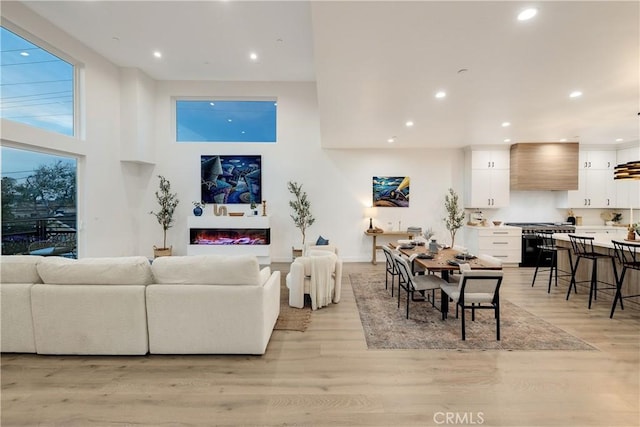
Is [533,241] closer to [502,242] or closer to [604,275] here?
[502,242]

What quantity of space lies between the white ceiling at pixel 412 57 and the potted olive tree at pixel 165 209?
2.67m

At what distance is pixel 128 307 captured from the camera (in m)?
2.67

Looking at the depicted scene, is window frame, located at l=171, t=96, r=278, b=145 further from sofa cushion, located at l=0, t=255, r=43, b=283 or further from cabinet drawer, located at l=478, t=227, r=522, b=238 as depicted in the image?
cabinet drawer, located at l=478, t=227, r=522, b=238

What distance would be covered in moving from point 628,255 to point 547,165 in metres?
3.15

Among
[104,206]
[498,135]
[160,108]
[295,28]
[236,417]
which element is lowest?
[236,417]

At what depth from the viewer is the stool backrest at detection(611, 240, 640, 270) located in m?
3.66

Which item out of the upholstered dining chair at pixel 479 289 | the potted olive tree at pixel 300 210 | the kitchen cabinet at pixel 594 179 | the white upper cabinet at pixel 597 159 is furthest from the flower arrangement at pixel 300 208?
the white upper cabinet at pixel 597 159

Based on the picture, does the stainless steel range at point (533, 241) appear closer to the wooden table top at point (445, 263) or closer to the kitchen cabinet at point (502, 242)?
the kitchen cabinet at point (502, 242)

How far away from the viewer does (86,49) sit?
5621mm

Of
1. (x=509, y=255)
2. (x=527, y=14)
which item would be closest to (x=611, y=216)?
(x=509, y=255)

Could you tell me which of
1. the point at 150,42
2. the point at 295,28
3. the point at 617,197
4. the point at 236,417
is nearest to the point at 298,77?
the point at 295,28

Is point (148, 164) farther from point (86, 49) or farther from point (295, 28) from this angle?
point (295, 28)

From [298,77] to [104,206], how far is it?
5.18m

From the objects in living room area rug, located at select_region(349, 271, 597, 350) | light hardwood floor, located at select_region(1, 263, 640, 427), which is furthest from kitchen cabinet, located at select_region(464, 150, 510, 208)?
light hardwood floor, located at select_region(1, 263, 640, 427)
